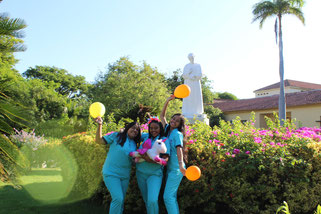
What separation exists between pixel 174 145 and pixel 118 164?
26.9 inches

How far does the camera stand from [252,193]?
393cm

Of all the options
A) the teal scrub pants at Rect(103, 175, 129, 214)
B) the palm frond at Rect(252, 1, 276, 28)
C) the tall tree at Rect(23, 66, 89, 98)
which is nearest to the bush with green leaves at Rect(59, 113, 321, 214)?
the teal scrub pants at Rect(103, 175, 129, 214)

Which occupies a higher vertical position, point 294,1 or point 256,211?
point 294,1

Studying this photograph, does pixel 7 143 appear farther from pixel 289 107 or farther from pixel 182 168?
pixel 289 107

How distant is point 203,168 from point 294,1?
2038 cm

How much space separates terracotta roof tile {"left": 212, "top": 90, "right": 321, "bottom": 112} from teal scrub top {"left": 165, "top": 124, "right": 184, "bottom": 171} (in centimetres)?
2025

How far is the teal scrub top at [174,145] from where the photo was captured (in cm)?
328

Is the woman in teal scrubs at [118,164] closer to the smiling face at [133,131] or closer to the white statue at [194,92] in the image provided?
the smiling face at [133,131]

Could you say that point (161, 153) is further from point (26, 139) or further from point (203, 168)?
point (26, 139)

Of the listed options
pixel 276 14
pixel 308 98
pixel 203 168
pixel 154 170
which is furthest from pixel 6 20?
pixel 308 98

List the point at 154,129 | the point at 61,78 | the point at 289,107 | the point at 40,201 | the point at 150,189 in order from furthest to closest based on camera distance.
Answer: the point at 61,78
the point at 289,107
the point at 40,201
the point at 154,129
the point at 150,189

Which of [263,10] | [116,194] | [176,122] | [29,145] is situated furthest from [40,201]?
[263,10]

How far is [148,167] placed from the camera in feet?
10.8

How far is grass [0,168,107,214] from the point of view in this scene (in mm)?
4625
